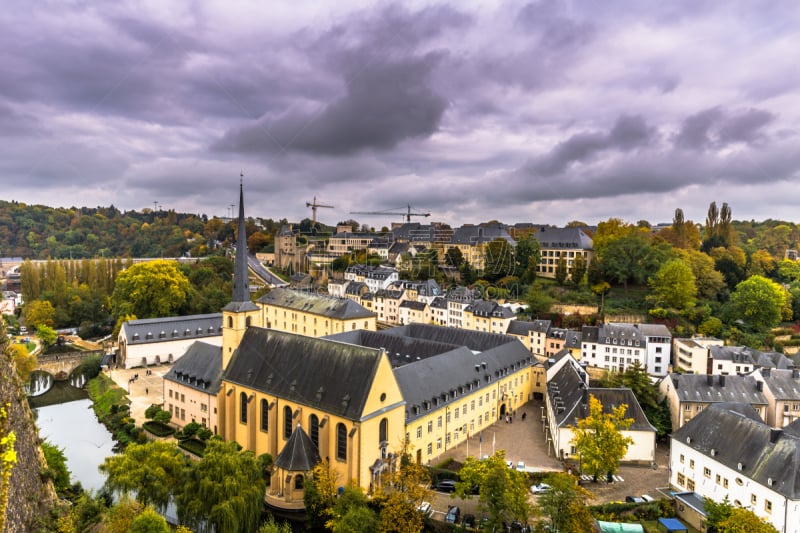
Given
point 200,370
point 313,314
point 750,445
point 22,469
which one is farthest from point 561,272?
point 22,469

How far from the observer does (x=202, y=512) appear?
2072cm

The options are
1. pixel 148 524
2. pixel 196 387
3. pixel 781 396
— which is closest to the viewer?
pixel 148 524

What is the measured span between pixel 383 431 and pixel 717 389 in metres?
25.4

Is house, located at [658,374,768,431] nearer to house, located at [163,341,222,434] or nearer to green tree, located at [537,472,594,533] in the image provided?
green tree, located at [537,472,594,533]

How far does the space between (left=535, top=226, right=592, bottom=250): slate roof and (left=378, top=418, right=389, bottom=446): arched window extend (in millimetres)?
50916

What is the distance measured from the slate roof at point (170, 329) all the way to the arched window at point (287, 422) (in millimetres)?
30966

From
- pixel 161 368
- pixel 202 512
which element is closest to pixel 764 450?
pixel 202 512

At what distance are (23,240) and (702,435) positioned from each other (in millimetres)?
A: 115126

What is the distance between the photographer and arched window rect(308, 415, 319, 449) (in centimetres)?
2644

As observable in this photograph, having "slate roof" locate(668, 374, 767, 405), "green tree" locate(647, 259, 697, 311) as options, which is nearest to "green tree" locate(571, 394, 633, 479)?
"slate roof" locate(668, 374, 767, 405)

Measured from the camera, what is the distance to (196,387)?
34.5 meters

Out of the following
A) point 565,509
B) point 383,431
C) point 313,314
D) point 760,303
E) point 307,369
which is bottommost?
point 565,509

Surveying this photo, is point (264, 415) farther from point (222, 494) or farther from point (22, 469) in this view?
point (22, 469)

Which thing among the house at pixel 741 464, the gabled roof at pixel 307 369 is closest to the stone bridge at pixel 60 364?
the gabled roof at pixel 307 369
